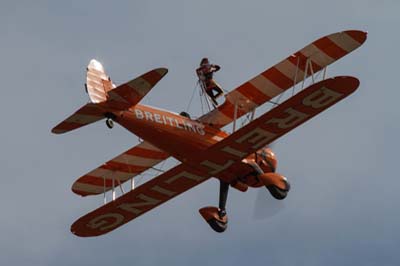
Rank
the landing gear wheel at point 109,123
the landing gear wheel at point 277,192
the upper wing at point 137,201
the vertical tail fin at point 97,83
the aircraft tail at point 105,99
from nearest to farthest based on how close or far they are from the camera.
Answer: the aircraft tail at point 105,99, the landing gear wheel at point 109,123, the vertical tail fin at point 97,83, the landing gear wheel at point 277,192, the upper wing at point 137,201

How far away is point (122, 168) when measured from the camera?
31.0 metres

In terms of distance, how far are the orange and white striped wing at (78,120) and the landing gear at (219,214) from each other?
406 cm

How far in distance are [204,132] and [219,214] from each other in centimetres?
208

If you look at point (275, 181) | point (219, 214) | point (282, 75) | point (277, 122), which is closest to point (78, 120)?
point (277, 122)

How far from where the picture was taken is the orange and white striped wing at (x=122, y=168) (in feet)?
101

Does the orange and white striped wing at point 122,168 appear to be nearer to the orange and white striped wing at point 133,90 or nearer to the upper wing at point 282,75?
the upper wing at point 282,75

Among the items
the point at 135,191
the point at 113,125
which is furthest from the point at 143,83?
the point at 135,191

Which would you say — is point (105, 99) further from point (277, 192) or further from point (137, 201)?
point (277, 192)

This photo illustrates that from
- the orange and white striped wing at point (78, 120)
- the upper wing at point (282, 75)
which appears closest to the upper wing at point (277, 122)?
the upper wing at point (282, 75)

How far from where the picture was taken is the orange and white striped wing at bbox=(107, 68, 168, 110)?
26000 millimetres

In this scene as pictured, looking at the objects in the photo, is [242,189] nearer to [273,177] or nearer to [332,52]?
[273,177]

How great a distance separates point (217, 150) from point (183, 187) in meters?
1.90

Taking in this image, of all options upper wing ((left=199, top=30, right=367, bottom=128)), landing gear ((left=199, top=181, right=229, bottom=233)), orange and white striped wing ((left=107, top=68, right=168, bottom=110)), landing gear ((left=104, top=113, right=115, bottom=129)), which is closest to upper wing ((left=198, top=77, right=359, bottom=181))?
landing gear ((left=199, top=181, right=229, bottom=233))

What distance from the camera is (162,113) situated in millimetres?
28125
